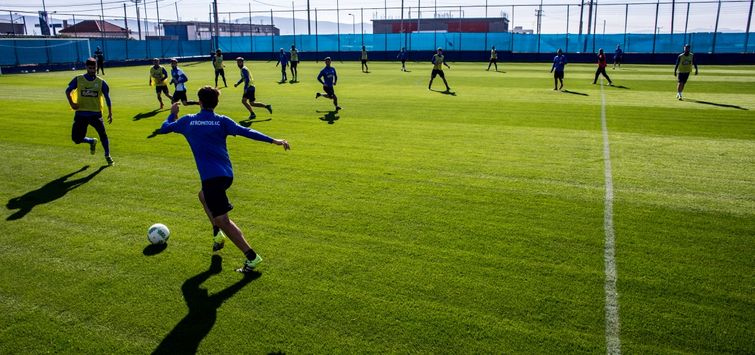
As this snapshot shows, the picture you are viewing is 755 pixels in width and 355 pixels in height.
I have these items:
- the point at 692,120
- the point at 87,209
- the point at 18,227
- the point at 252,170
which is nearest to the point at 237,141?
the point at 252,170

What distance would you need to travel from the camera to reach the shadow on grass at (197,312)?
4.39 m

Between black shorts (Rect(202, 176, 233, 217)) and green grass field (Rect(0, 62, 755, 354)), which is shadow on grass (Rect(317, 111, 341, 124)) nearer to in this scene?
green grass field (Rect(0, 62, 755, 354))

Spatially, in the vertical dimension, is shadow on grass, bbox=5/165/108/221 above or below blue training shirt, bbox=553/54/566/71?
below

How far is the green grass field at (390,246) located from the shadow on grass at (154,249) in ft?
0.13

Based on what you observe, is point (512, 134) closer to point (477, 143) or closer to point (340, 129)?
point (477, 143)

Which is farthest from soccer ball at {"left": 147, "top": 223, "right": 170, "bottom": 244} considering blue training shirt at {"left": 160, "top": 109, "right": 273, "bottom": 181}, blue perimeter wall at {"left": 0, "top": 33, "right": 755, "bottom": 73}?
blue perimeter wall at {"left": 0, "top": 33, "right": 755, "bottom": 73}

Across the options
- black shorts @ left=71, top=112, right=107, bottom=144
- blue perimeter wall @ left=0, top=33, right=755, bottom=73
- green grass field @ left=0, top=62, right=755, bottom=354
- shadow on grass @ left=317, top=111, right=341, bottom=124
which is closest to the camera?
green grass field @ left=0, top=62, right=755, bottom=354

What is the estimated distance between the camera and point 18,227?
715 centimetres

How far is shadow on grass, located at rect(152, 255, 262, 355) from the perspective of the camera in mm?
4391

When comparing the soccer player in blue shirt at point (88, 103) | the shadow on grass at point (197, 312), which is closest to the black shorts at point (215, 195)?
the shadow on grass at point (197, 312)

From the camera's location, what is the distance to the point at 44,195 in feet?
28.2

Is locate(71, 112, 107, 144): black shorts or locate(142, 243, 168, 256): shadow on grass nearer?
locate(142, 243, 168, 256): shadow on grass

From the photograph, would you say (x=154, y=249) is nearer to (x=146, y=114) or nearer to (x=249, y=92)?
(x=249, y=92)

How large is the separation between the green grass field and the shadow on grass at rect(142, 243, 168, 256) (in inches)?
1.6
